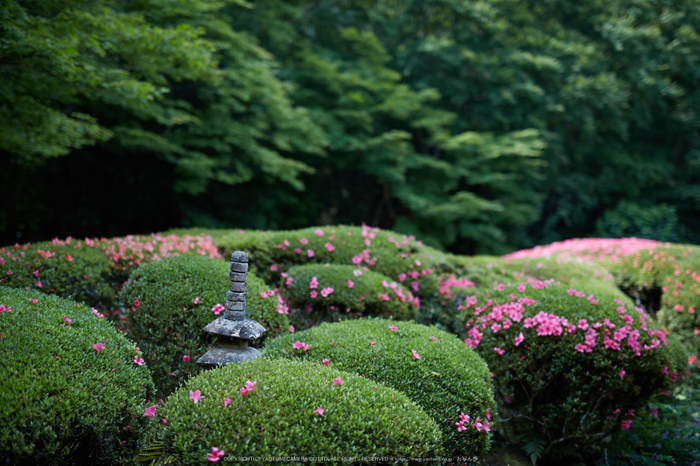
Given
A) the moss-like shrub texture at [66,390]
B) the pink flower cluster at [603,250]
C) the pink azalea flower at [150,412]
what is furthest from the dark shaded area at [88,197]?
the pink flower cluster at [603,250]

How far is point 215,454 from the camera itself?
1885 mm

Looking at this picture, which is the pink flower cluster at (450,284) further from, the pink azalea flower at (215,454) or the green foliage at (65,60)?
the green foliage at (65,60)

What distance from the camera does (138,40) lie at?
472 cm

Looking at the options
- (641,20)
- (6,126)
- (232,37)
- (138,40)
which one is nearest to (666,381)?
(138,40)

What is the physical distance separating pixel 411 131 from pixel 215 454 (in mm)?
13181

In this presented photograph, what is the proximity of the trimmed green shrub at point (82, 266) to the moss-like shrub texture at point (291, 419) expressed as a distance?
2.09 meters

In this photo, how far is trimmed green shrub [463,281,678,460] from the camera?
10.7ft

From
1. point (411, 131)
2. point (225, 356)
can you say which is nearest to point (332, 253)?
point (225, 356)

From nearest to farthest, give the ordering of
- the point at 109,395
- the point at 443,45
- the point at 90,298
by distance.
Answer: the point at 109,395, the point at 90,298, the point at 443,45

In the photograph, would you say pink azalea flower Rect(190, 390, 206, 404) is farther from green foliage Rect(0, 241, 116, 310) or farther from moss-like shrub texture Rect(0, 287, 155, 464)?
green foliage Rect(0, 241, 116, 310)

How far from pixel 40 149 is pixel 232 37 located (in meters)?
4.38

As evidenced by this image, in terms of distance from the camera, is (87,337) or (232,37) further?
(232,37)

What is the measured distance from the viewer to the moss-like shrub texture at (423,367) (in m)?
2.56

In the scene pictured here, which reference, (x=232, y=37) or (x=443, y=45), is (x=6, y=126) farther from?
(x=443, y=45)
